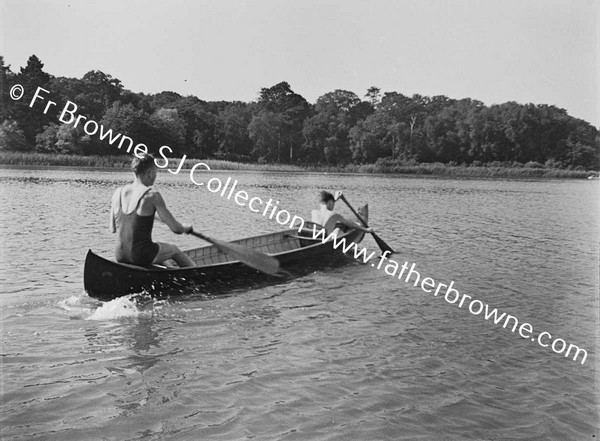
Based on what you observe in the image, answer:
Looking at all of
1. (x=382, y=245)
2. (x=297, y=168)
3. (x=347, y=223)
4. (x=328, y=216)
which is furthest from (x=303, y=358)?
(x=297, y=168)

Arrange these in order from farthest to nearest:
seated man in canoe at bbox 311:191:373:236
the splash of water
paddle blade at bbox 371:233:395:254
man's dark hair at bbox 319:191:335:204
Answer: paddle blade at bbox 371:233:395:254 < man's dark hair at bbox 319:191:335:204 < seated man in canoe at bbox 311:191:373:236 < the splash of water

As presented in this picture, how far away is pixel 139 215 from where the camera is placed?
7328 millimetres

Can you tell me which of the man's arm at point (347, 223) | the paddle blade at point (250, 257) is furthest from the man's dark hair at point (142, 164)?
the man's arm at point (347, 223)

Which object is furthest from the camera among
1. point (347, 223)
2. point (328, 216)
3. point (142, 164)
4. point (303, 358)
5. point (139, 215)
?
point (347, 223)

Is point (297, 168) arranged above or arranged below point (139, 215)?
above

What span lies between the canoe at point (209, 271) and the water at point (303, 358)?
0.70 feet

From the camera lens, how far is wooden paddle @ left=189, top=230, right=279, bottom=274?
813 cm

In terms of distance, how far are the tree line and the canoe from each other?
22.5 metres

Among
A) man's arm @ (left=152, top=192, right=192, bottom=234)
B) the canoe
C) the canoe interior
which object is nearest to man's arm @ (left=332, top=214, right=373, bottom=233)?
the canoe

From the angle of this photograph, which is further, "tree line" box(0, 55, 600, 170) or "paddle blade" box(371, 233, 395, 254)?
"tree line" box(0, 55, 600, 170)

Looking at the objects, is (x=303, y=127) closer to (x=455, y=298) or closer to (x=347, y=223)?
(x=347, y=223)

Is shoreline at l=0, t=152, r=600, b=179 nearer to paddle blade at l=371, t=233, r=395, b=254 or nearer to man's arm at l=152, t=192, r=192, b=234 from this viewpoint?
paddle blade at l=371, t=233, r=395, b=254

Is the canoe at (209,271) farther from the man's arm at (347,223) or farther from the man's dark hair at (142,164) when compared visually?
the man's dark hair at (142,164)

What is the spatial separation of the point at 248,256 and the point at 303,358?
246 cm
